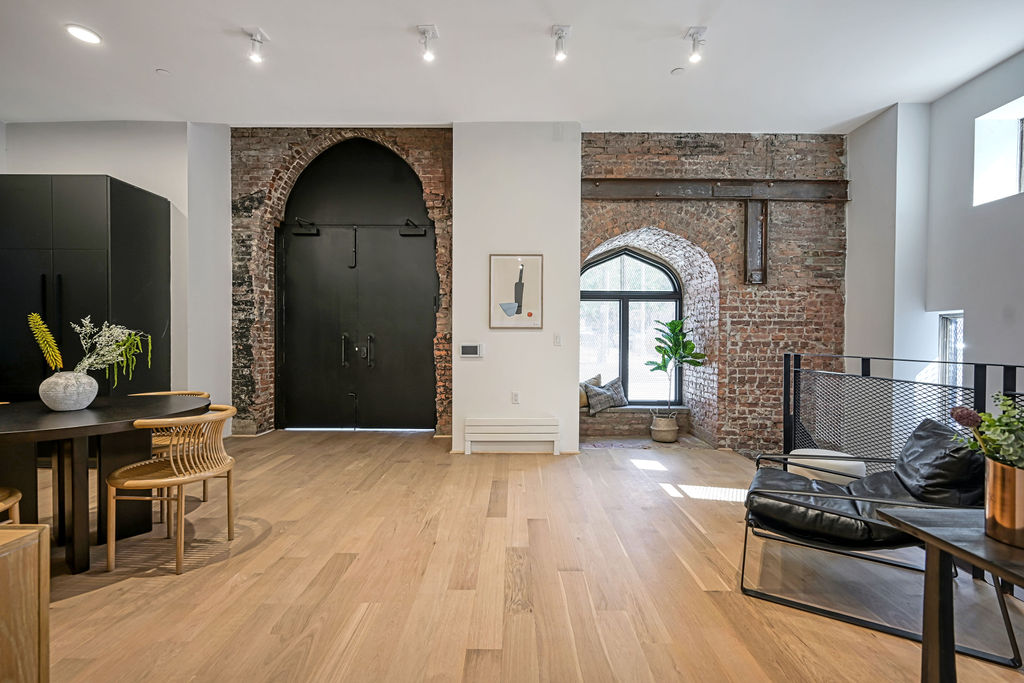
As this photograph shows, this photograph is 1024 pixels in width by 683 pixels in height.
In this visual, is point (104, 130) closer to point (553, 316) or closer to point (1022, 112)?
point (553, 316)

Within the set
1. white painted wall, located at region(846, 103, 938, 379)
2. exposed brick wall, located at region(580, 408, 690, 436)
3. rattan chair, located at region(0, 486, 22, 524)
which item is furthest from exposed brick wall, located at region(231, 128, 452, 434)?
white painted wall, located at region(846, 103, 938, 379)

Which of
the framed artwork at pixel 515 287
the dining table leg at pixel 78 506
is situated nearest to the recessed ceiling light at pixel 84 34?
the dining table leg at pixel 78 506

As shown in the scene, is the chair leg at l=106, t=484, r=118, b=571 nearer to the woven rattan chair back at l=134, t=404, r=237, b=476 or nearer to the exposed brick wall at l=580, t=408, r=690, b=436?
the woven rattan chair back at l=134, t=404, r=237, b=476

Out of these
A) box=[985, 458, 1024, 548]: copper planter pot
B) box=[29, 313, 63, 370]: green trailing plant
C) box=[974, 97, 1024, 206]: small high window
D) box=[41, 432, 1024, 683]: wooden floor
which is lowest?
box=[41, 432, 1024, 683]: wooden floor

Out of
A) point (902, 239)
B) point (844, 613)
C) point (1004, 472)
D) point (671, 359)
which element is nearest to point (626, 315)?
point (671, 359)

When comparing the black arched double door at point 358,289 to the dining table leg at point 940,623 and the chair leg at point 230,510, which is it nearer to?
the chair leg at point 230,510

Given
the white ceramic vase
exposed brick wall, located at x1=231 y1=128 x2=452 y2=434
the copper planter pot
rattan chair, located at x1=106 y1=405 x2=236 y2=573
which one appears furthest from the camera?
exposed brick wall, located at x1=231 y1=128 x2=452 y2=434

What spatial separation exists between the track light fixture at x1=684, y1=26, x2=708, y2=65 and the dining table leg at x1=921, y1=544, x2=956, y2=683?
11.4ft

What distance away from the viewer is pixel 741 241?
562 cm

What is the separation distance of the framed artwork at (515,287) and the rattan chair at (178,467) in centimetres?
284

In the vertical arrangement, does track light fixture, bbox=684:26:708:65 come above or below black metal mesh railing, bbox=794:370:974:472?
above

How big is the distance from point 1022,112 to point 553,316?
4056mm

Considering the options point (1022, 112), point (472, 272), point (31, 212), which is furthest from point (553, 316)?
point (31, 212)

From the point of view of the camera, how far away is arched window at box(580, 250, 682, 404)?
671 centimetres
